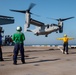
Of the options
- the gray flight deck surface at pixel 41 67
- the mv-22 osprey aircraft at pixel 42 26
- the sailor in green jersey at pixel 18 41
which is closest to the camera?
the gray flight deck surface at pixel 41 67

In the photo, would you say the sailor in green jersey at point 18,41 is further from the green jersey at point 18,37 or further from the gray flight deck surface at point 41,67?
the gray flight deck surface at point 41,67

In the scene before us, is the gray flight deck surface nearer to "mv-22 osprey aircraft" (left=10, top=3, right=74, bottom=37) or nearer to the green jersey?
the green jersey

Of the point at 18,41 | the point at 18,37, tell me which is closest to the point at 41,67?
the point at 18,41

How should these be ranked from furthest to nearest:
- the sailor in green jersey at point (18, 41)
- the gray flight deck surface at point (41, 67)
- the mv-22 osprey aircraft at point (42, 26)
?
1. the mv-22 osprey aircraft at point (42, 26)
2. the sailor in green jersey at point (18, 41)
3. the gray flight deck surface at point (41, 67)

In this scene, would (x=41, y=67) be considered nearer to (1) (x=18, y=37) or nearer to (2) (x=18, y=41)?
(2) (x=18, y=41)

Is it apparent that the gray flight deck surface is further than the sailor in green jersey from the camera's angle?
No

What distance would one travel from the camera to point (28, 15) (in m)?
51.7

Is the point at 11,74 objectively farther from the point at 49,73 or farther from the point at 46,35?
the point at 46,35

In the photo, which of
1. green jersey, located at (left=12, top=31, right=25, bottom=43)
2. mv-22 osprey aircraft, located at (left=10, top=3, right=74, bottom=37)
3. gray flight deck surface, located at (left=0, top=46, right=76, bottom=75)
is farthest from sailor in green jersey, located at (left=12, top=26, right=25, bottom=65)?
mv-22 osprey aircraft, located at (left=10, top=3, right=74, bottom=37)

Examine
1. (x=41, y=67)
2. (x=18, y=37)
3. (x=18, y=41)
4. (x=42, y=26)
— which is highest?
(x=42, y=26)

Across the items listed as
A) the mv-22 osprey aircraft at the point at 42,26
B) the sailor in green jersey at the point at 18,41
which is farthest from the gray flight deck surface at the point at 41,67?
the mv-22 osprey aircraft at the point at 42,26

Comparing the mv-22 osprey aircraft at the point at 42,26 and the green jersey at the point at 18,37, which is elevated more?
the mv-22 osprey aircraft at the point at 42,26

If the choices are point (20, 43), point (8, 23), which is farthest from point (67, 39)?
point (8, 23)

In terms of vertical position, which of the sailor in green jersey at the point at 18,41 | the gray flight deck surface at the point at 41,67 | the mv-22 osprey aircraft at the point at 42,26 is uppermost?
the mv-22 osprey aircraft at the point at 42,26
